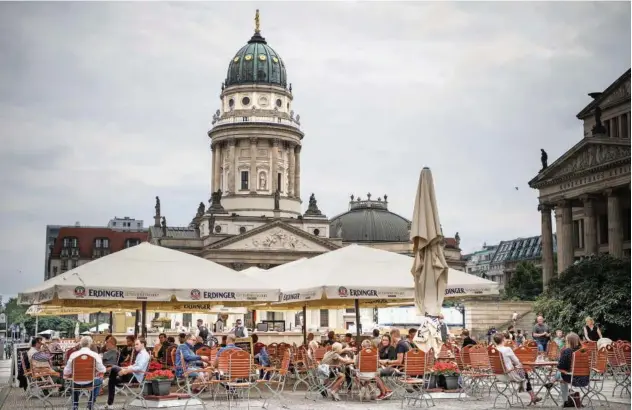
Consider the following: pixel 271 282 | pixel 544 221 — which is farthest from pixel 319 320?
pixel 271 282

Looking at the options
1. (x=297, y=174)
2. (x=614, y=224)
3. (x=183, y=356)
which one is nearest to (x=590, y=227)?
(x=614, y=224)

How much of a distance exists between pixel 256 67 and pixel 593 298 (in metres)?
71.4

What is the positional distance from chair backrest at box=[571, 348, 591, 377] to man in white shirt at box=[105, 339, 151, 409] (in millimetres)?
6949

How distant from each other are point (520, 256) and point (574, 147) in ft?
344

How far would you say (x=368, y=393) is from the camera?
688 inches

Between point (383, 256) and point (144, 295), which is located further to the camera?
point (383, 256)

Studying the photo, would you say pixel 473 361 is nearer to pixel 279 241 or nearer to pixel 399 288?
pixel 399 288

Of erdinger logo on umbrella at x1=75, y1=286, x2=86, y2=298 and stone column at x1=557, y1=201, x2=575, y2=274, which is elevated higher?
stone column at x1=557, y1=201, x2=575, y2=274

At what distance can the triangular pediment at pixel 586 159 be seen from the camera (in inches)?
2064

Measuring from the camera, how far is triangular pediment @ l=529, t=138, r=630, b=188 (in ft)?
172

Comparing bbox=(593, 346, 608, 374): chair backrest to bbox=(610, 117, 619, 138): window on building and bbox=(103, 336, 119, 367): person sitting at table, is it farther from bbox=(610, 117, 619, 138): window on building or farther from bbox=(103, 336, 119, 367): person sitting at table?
bbox=(610, 117, 619, 138): window on building

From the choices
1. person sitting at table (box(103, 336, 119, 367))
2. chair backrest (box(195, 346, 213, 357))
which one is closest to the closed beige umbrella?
chair backrest (box(195, 346, 213, 357))

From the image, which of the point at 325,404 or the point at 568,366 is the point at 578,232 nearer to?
the point at 325,404

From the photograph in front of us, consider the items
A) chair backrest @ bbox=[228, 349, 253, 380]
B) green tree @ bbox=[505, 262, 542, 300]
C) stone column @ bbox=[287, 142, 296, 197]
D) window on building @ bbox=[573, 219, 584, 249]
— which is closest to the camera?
chair backrest @ bbox=[228, 349, 253, 380]
